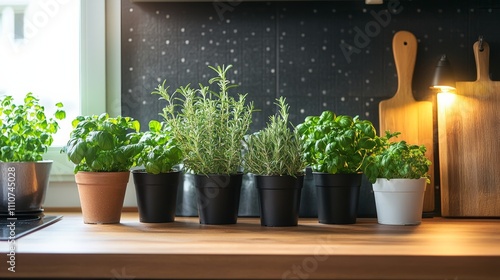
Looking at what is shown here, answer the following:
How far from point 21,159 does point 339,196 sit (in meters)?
0.78

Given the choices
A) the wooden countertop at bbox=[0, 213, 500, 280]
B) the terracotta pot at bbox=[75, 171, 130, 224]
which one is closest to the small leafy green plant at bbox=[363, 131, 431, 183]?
the wooden countertop at bbox=[0, 213, 500, 280]

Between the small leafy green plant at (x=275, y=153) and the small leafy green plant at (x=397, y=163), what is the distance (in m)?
0.17

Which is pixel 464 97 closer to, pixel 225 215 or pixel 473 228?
pixel 473 228

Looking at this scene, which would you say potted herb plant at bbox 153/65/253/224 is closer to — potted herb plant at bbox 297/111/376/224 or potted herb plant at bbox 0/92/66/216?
potted herb plant at bbox 297/111/376/224

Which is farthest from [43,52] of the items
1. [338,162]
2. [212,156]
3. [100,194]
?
[338,162]

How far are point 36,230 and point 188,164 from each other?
364mm

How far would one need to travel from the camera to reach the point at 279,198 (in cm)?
147

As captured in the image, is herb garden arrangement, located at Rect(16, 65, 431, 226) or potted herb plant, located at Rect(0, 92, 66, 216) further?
potted herb plant, located at Rect(0, 92, 66, 216)

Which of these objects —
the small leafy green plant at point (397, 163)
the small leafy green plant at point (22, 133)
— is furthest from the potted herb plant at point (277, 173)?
the small leafy green plant at point (22, 133)

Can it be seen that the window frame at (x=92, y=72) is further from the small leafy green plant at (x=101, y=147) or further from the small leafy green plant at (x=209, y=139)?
the small leafy green plant at (x=209, y=139)

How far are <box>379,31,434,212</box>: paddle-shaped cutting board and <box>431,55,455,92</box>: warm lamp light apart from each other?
A: 0.21 ft

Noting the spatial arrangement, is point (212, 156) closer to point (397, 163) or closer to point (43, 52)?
point (397, 163)

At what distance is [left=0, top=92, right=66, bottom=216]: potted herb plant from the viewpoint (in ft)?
5.22

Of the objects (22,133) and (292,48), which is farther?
(292,48)
